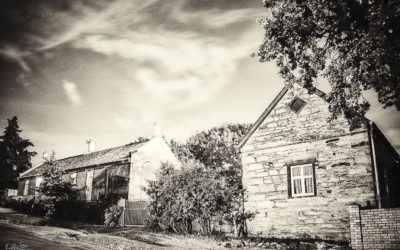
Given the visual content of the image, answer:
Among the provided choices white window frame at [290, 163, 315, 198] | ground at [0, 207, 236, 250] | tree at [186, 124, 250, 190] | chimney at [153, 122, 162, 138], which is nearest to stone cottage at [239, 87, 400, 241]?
white window frame at [290, 163, 315, 198]

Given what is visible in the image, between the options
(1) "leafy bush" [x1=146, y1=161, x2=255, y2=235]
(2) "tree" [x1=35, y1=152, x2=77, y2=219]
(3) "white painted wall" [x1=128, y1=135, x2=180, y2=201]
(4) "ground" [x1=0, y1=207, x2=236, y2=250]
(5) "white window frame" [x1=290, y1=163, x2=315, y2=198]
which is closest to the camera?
(4) "ground" [x1=0, y1=207, x2=236, y2=250]

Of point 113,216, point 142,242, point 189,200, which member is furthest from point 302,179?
point 113,216

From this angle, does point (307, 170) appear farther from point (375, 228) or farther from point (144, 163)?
point (144, 163)

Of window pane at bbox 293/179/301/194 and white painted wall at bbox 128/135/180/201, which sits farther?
white painted wall at bbox 128/135/180/201

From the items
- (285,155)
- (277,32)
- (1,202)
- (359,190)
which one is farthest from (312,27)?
(1,202)

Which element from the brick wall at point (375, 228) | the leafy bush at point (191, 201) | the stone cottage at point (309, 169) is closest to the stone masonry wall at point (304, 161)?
the stone cottage at point (309, 169)

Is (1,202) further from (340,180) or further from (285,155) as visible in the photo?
(340,180)

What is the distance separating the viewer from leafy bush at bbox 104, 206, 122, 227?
72.2 feet

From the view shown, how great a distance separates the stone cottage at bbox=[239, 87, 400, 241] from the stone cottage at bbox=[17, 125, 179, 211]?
36.9 feet

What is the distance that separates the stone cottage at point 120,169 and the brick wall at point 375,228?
1717 centimetres

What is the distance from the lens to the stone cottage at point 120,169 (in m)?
29.0

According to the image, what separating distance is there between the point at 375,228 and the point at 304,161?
17.4 feet

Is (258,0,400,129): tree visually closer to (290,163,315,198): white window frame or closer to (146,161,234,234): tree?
(290,163,315,198): white window frame

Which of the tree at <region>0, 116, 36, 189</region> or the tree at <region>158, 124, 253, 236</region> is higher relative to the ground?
the tree at <region>0, 116, 36, 189</region>
